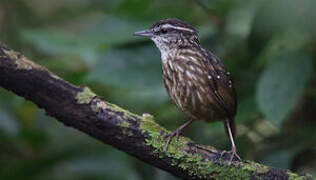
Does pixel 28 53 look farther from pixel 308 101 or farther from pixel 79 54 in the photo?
pixel 308 101

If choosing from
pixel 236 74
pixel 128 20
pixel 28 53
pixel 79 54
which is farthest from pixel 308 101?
pixel 28 53

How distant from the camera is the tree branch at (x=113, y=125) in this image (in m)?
3.80

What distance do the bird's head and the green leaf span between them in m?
0.57

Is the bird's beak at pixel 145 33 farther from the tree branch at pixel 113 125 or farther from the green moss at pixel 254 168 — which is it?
the green moss at pixel 254 168

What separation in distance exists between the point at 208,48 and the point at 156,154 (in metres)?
1.45

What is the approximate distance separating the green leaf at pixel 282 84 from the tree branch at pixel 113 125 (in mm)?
632

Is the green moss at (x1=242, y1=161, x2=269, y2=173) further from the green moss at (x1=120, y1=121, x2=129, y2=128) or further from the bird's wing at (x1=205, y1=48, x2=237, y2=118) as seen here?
the bird's wing at (x1=205, y1=48, x2=237, y2=118)

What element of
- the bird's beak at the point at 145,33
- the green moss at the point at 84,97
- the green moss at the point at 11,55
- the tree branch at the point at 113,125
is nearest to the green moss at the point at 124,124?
the tree branch at the point at 113,125

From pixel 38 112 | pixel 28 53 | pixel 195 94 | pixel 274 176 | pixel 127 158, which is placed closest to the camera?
pixel 274 176

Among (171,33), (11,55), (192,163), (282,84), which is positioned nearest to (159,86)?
(171,33)

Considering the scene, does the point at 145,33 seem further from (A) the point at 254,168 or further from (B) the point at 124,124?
(A) the point at 254,168

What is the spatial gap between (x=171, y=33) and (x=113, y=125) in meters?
1.32

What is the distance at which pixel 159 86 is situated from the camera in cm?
519

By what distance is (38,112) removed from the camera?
587 centimetres
